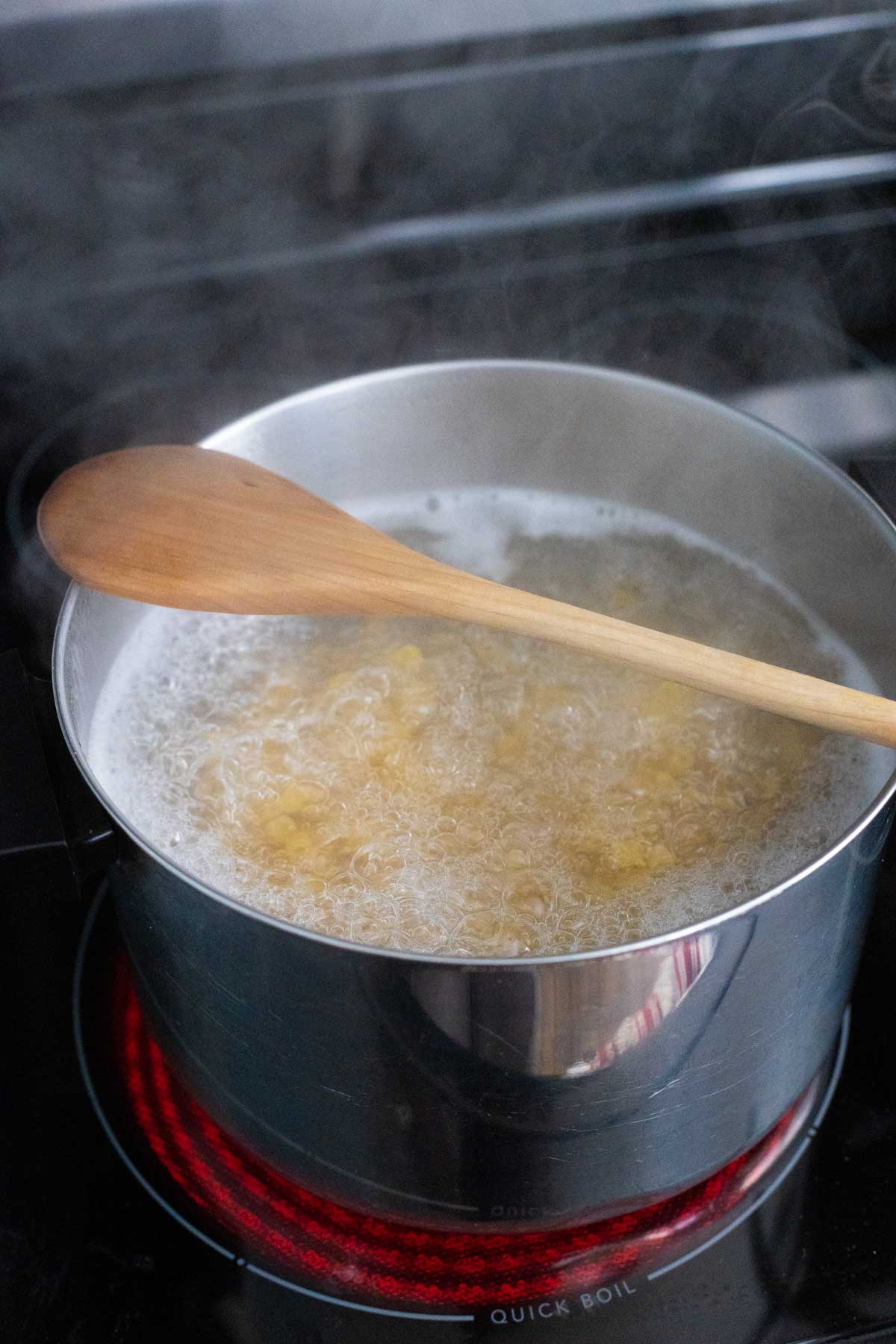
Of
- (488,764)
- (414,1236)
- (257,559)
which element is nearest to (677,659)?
(488,764)

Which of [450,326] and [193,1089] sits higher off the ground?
[450,326]

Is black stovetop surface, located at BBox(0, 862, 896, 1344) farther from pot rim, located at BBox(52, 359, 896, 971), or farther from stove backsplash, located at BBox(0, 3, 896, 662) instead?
stove backsplash, located at BBox(0, 3, 896, 662)

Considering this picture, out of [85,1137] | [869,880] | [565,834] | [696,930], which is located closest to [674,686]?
[565,834]

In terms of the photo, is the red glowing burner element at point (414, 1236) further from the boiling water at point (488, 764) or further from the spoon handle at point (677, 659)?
the spoon handle at point (677, 659)

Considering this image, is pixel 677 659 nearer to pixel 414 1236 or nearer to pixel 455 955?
pixel 455 955

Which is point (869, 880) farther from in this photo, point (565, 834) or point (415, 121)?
point (415, 121)

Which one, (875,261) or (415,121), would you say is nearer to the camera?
(415,121)

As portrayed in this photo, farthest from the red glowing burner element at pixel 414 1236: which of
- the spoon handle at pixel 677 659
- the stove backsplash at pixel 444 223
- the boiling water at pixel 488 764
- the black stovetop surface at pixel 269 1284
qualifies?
the stove backsplash at pixel 444 223
